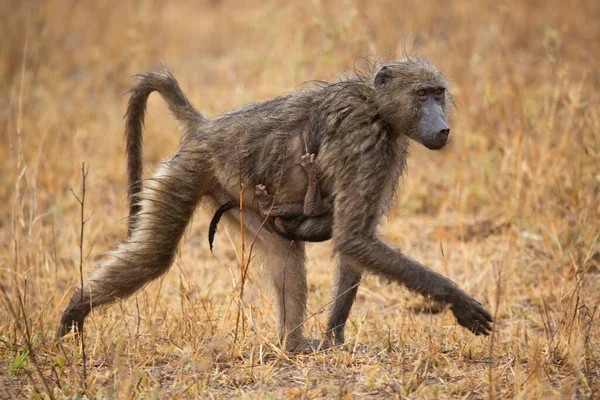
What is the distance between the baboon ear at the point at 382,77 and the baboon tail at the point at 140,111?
861 mm

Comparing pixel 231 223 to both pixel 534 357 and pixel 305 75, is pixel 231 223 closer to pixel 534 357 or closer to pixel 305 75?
pixel 534 357

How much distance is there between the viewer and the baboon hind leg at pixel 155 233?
10.8 feet

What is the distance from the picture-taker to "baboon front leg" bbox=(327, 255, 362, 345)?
3434 mm

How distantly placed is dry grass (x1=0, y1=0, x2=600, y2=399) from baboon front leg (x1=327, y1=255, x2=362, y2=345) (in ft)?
0.33

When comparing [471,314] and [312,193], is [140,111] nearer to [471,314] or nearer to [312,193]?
[312,193]

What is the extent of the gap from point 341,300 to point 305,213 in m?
0.48

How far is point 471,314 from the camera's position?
291cm

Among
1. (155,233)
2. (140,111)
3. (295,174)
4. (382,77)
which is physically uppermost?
(382,77)

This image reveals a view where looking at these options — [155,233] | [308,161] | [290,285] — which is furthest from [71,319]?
[308,161]

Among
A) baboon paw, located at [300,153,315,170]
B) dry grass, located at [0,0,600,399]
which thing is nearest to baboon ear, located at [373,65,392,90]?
baboon paw, located at [300,153,315,170]

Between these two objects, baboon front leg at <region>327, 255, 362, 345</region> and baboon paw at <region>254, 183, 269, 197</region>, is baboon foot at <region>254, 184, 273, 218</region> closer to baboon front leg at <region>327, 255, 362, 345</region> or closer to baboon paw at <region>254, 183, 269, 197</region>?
baboon paw at <region>254, 183, 269, 197</region>

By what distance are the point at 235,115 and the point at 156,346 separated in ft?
3.60

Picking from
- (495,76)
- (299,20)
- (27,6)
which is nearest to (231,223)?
(299,20)

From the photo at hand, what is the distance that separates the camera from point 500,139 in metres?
5.36
